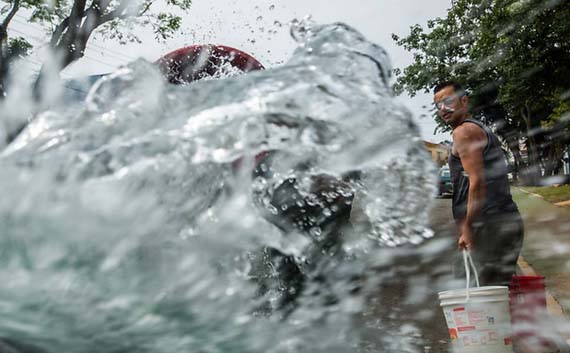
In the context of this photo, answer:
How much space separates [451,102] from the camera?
14.2ft

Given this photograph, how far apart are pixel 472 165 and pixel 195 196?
2.37 meters

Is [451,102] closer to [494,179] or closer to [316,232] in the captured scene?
[494,179]

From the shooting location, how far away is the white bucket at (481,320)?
3660mm

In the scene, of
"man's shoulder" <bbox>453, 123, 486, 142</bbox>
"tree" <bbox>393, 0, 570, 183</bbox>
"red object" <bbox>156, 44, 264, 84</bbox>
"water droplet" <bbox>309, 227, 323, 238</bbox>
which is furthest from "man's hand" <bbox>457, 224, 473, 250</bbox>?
"tree" <bbox>393, 0, 570, 183</bbox>

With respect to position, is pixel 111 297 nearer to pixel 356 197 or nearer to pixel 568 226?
pixel 356 197

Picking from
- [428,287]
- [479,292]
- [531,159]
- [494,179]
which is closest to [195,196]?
[479,292]

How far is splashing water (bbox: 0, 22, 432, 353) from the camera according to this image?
1482 millimetres

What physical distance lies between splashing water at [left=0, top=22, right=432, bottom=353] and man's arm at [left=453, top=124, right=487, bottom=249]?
2.97 feet

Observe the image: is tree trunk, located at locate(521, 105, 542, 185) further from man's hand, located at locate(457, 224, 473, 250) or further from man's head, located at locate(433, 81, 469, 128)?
man's hand, located at locate(457, 224, 473, 250)

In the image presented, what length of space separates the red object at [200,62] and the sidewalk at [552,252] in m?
2.78

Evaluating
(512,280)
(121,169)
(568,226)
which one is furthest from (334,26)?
(568,226)

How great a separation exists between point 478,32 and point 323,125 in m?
13.0

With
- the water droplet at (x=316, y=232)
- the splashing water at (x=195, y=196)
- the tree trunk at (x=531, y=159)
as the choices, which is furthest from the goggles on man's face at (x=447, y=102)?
the tree trunk at (x=531, y=159)

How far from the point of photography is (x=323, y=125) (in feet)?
7.94
